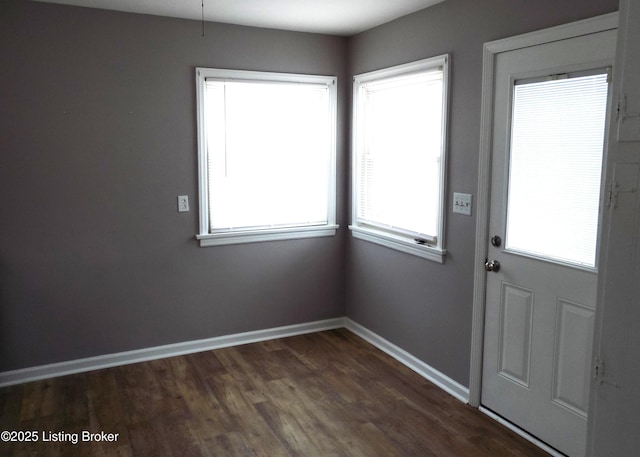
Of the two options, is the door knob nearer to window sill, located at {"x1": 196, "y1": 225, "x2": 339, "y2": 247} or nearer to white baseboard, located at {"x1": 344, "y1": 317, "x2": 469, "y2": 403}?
white baseboard, located at {"x1": 344, "y1": 317, "x2": 469, "y2": 403}

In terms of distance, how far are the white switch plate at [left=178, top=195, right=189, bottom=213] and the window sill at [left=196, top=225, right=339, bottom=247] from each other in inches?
8.5

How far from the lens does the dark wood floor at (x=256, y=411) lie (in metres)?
2.74

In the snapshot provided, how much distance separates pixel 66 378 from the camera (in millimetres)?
3545

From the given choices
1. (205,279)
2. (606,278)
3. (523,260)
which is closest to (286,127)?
(205,279)

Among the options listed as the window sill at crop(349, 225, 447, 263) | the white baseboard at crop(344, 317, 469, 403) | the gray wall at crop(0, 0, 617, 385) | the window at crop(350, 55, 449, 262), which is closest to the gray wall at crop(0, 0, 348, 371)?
the gray wall at crop(0, 0, 617, 385)

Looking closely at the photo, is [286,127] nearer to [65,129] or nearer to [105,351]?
[65,129]

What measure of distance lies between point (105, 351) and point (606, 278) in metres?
3.26

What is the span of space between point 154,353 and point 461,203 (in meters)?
2.38

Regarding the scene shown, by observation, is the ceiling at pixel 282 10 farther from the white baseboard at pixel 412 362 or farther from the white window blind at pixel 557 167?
the white baseboard at pixel 412 362

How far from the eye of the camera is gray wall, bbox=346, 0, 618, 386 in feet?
9.17

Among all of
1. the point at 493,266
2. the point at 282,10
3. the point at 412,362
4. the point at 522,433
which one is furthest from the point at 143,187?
the point at 522,433

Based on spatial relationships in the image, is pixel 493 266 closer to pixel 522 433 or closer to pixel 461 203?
pixel 461 203

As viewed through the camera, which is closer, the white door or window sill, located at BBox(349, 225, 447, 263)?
the white door

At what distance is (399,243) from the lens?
374cm
